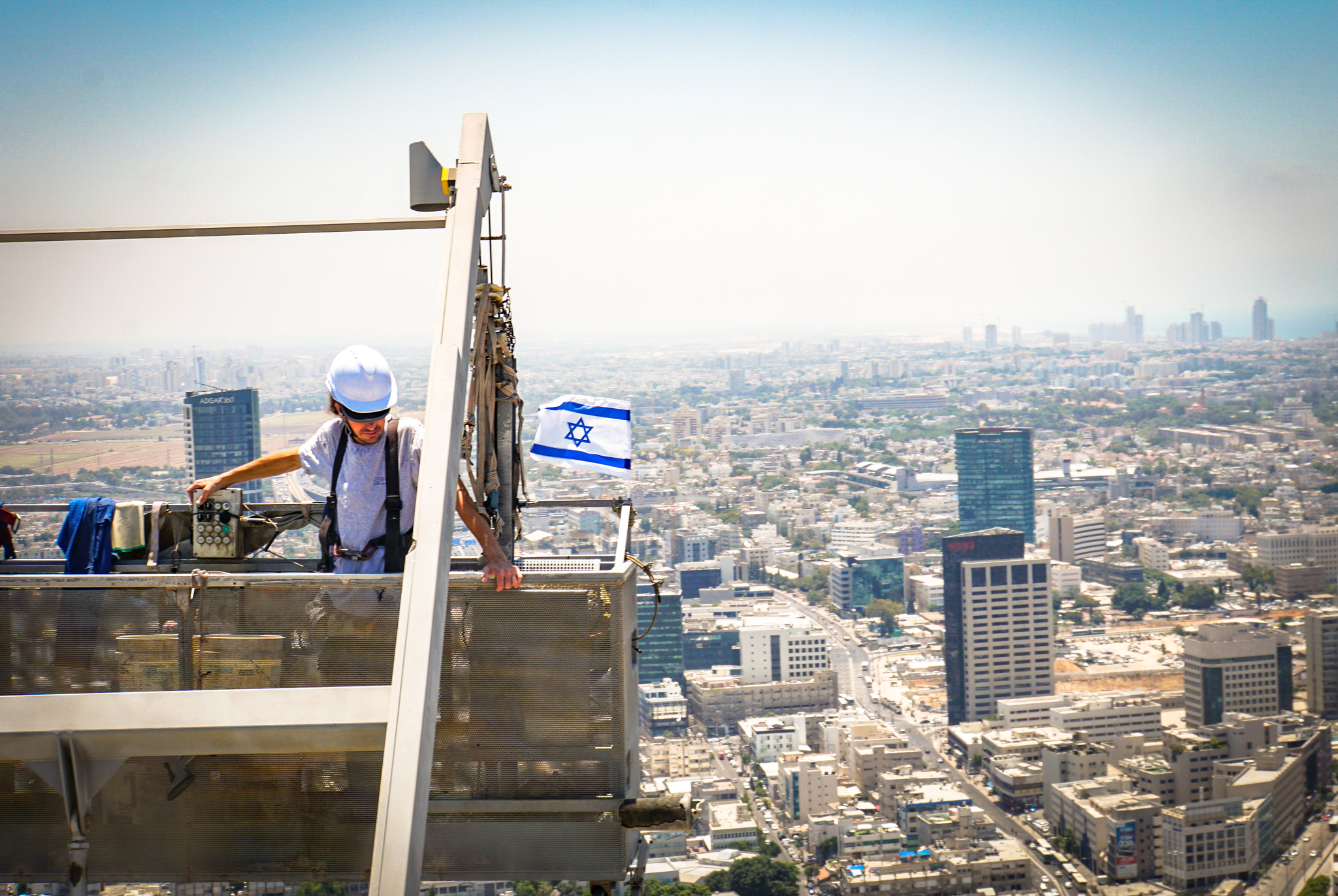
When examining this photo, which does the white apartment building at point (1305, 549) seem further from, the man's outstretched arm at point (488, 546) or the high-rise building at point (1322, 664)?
the man's outstretched arm at point (488, 546)

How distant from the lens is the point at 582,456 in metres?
3.70

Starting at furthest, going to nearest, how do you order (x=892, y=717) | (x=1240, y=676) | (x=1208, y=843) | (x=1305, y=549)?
(x=1305, y=549), (x=892, y=717), (x=1240, y=676), (x=1208, y=843)

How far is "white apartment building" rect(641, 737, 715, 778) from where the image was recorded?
3172 centimetres

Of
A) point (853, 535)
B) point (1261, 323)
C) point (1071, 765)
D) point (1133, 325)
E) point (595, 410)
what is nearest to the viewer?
point (595, 410)

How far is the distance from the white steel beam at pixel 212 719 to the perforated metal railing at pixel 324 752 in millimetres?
989

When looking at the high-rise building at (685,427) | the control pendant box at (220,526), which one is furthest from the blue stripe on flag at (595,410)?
the high-rise building at (685,427)

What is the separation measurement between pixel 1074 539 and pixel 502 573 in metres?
57.6

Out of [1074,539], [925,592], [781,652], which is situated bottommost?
[781,652]

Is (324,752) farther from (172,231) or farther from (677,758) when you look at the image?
(677,758)

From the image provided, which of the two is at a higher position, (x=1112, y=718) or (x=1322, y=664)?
(x=1322, y=664)

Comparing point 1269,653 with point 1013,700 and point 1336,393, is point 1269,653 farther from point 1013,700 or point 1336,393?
point 1336,393

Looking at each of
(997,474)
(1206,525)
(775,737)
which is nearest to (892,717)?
(775,737)

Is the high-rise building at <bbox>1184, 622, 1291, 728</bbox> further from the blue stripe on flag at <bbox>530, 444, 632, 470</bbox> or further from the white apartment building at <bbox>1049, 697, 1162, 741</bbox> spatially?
the blue stripe on flag at <bbox>530, 444, 632, 470</bbox>

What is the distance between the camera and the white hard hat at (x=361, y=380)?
215 centimetres
